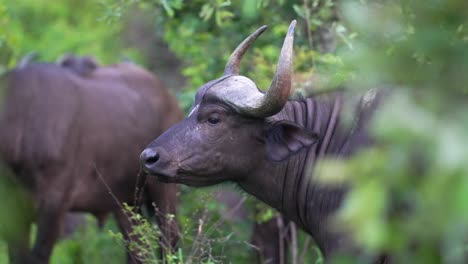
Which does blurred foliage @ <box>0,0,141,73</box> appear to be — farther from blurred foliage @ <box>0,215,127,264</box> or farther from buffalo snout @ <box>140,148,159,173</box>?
buffalo snout @ <box>140,148,159,173</box>

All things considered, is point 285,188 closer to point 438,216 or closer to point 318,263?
point 318,263

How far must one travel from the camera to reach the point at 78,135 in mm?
8430

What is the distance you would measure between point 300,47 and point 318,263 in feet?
6.10

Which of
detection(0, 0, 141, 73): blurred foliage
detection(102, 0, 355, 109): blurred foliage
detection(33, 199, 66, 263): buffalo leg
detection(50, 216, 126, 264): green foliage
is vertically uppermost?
detection(102, 0, 355, 109): blurred foliage

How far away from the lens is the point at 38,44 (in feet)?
52.1

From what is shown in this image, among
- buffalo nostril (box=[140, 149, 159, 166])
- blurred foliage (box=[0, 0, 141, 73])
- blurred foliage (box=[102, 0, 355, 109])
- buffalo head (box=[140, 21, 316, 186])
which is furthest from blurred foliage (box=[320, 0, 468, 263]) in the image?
blurred foliage (box=[0, 0, 141, 73])

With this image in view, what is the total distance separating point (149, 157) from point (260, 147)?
24.3 inches

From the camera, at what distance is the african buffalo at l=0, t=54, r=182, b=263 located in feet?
26.0

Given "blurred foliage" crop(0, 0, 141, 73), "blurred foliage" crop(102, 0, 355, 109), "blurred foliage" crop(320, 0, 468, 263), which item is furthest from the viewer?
"blurred foliage" crop(0, 0, 141, 73)

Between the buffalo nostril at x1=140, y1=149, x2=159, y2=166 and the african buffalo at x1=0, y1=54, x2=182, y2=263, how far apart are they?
7.49 feet

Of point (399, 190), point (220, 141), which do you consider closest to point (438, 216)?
point (399, 190)

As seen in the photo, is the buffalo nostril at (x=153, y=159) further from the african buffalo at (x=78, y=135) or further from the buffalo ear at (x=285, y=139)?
the african buffalo at (x=78, y=135)

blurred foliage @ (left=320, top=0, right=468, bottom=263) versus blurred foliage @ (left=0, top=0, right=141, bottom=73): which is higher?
blurred foliage @ (left=320, top=0, right=468, bottom=263)

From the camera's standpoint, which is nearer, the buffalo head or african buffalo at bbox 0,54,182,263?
the buffalo head
